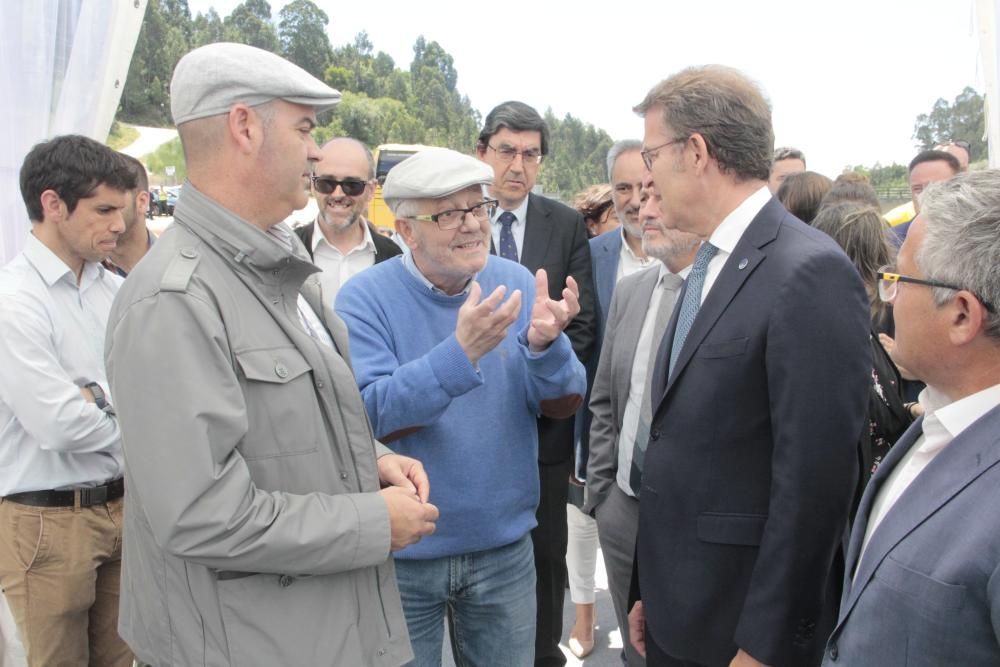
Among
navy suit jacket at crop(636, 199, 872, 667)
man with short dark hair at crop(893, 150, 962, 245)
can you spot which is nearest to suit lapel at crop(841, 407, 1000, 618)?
navy suit jacket at crop(636, 199, 872, 667)

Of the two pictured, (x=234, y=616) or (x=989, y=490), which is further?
(x=234, y=616)

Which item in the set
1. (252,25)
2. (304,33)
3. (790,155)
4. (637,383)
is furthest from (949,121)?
(252,25)

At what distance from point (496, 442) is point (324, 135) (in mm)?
64709

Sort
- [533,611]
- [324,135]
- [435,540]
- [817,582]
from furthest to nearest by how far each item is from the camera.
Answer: [324,135] < [533,611] < [435,540] < [817,582]

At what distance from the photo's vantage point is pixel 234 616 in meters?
1.44

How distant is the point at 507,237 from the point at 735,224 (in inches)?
74.7

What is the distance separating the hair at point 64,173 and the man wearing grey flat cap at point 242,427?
135cm

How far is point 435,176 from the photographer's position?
2.17 meters

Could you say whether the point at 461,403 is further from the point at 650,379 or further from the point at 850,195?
the point at 850,195

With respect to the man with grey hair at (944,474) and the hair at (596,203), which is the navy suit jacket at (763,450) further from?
the hair at (596,203)

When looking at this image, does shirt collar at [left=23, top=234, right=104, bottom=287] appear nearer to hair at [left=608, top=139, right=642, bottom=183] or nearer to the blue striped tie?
the blue striped tie

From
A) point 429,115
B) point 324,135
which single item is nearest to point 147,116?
point 324,135

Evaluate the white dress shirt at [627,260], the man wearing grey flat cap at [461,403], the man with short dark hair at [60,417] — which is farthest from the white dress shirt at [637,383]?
the man with short dark hair at [60,417]

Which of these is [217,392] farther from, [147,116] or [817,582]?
[147,116]
